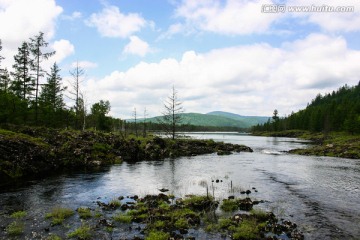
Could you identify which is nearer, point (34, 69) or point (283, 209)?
point (283, 209)

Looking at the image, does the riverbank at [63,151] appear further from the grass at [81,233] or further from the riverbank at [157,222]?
the grass at [81,233]

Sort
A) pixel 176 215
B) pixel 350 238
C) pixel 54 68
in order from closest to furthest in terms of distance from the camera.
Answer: pixel 350 238
pixel 176 215
pixel 54 68

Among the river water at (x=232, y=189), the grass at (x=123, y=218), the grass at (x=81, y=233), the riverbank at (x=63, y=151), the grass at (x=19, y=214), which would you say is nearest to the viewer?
the grass at (x=81, y=233)

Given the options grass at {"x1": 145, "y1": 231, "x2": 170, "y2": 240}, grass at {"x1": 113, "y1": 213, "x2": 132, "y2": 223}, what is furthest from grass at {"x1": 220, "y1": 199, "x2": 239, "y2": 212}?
grass at {"x1": 113, "y1": 213, "x2": 132, "y2": 223}

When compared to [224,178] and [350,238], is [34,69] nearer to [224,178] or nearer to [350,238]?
[224,178]

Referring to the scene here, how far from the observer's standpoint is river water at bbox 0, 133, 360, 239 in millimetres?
20078

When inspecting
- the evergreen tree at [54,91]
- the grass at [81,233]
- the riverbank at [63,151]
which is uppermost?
the evergreen tree at [54,91]

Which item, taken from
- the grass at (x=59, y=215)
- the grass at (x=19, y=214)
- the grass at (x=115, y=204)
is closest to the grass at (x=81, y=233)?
the grass at (x=59, y=215)

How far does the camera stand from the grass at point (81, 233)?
1639cm

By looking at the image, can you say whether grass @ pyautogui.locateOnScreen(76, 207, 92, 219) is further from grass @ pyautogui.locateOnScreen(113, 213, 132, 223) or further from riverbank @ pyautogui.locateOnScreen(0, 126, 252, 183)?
riverbank @ pyautogui.locateOnScreen(0, 126, 252, 183)

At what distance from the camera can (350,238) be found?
16.5 meters

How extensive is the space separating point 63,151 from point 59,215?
25.9 meters

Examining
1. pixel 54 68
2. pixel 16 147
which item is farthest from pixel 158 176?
pixel 54 68

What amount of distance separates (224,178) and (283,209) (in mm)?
13683
